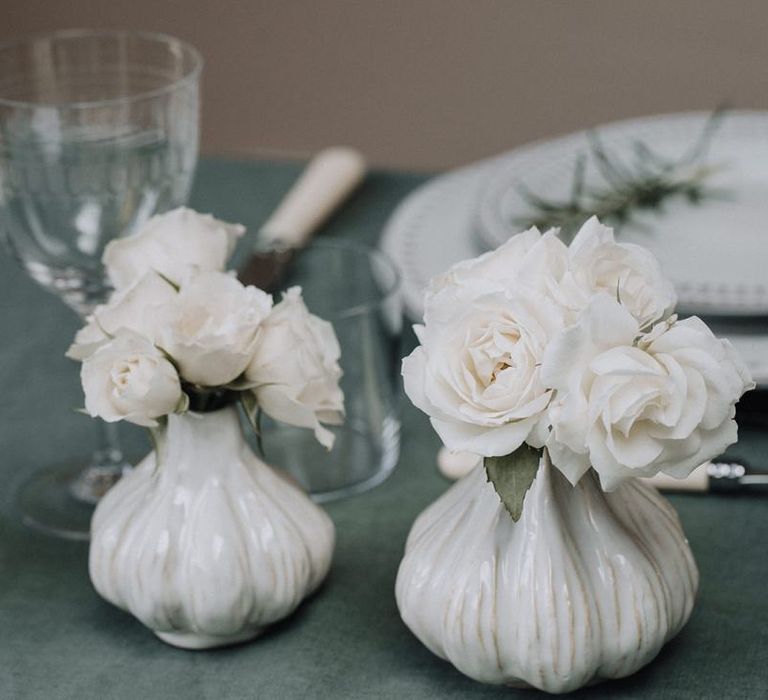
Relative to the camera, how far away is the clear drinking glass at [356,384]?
0.71 meters

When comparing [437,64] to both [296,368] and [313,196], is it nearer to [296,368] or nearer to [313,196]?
[313,196]

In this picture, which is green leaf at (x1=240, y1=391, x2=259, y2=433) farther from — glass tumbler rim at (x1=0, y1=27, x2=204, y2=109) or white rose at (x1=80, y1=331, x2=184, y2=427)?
glass tumbler rim at (x1=0, y1=27, x2=204, y2=109)

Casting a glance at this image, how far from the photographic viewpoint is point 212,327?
543 mm

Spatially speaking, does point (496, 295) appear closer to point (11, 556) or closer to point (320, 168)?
point (11, 556)

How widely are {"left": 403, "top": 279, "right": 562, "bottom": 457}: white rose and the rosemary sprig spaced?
1.17 ft

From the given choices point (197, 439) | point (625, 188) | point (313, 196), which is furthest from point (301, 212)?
point (197, 439)

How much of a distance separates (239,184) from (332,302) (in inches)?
12.9

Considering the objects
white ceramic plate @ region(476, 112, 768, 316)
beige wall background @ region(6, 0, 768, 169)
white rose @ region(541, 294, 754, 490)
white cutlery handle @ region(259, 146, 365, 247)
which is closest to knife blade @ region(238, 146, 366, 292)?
white cutlery handle @ region(259, 146, 365, 247)

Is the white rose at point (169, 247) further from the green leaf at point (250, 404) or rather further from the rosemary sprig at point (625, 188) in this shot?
the rosemary sprig at point (625, 188)

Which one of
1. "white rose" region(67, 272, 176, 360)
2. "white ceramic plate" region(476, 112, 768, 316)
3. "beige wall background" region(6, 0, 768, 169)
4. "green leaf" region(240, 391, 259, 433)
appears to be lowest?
"beige wall background" region(6, 0, 768, 169)

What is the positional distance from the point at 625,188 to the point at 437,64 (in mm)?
1330

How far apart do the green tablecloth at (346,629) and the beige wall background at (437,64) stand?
141cm

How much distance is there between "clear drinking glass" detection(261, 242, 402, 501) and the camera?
71cm

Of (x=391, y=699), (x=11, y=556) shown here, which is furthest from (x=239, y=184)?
(x=391, y=699)
